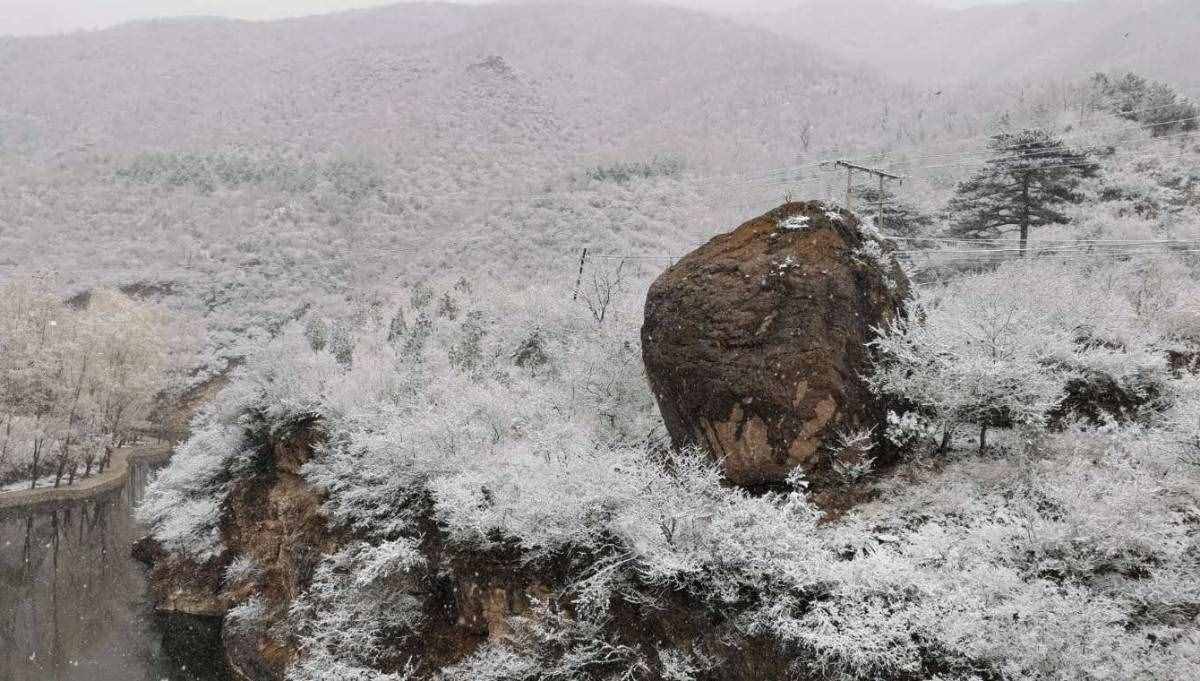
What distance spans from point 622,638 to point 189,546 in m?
19.3

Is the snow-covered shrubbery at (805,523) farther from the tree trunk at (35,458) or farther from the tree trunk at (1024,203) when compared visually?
the tree trunk at (35,458)

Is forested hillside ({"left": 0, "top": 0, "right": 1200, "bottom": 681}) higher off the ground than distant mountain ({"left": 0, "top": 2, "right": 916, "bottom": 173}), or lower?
lower

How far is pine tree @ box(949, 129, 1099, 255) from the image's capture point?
22.9 meters

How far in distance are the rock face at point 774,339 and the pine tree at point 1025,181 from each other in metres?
14.7

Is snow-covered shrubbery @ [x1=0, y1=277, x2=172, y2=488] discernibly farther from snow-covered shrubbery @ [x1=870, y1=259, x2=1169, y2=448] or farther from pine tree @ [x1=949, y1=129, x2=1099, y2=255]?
pine tree @ [x1=949, y1=129, x2=1099, y2=255]

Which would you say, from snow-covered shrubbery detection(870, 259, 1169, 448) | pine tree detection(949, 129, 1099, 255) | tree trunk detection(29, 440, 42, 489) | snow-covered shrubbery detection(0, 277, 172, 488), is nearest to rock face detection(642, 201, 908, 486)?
snow-covered shrubbery detection(870, 259, 1169, 448)

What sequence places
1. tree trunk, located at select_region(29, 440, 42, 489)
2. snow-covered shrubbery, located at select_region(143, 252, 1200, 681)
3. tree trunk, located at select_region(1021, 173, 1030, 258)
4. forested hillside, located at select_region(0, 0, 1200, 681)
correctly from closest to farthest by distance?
snow-covered shrubbery, located at select_region(143, 252, 1200, 681)
forested hillside, located at select_region(0, 0, 1200, 681)
tree trunk, located at select_region(1021, 173, 1030, 258)
tree trunk, located at select_region(29, 440, 42, 489)

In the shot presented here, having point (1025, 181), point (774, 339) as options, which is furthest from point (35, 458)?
point (1025, 181)

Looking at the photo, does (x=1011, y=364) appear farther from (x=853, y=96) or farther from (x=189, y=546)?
(x=853, y=96)

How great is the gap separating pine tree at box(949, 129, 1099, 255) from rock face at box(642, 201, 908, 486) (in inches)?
577

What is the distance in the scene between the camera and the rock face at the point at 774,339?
11289mm

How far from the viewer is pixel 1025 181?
23469 mm

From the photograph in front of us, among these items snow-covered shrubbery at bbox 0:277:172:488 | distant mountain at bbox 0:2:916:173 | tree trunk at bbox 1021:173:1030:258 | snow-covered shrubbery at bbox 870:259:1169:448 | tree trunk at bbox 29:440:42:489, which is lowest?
tree trunk at bbox 29:440:42:489

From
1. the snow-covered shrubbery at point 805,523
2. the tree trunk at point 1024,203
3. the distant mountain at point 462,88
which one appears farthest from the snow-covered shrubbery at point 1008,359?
the distant mountain at point 462,88
